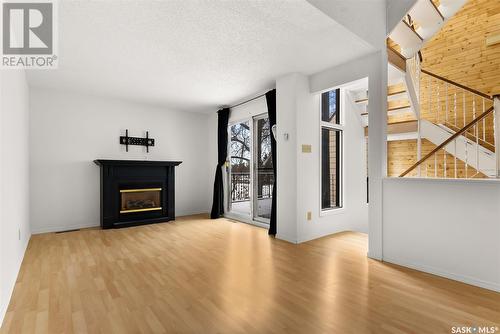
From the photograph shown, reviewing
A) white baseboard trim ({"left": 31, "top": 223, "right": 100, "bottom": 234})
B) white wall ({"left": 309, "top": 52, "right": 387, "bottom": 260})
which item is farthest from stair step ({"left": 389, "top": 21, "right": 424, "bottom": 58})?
white baseboard trim ({"left": 31, "top": 223, "right": 100, "bottom": 234})

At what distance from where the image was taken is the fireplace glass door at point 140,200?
16.8 feet

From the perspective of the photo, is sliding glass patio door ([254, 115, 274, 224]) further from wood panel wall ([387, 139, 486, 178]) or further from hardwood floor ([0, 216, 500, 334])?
wood panel wall ([387, 139, 486, 178])

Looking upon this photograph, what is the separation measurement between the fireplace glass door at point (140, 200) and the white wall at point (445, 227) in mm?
4400

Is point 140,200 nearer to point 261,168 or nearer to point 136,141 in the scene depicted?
point 136,141

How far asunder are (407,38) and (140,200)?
5.44m

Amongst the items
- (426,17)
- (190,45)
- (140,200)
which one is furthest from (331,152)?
(140,200)

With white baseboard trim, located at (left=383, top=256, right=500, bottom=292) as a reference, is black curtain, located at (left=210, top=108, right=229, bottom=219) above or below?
above

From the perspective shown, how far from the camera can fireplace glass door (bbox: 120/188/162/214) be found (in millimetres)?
5107

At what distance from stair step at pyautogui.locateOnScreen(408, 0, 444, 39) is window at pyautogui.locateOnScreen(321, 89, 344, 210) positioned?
5.66 ft

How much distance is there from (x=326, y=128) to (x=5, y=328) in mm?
4676

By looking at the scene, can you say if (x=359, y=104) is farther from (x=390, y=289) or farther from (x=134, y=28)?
(x=134, y=28)

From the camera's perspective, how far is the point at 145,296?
226 centimetres

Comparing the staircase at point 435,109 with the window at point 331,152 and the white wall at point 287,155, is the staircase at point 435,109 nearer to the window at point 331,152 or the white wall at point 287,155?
the window at point 331,152

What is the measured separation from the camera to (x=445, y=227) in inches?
107
